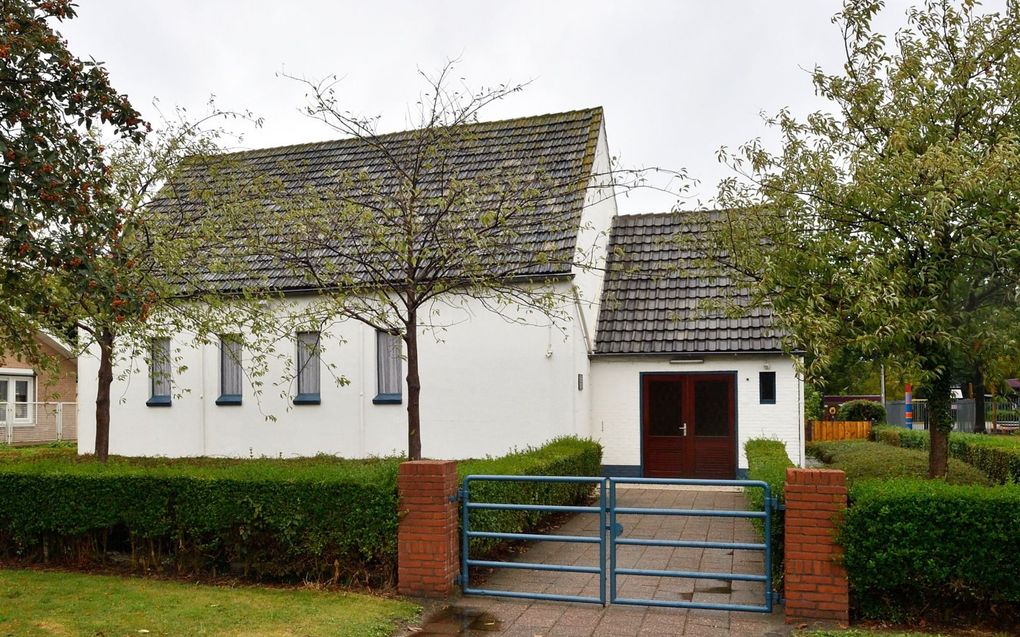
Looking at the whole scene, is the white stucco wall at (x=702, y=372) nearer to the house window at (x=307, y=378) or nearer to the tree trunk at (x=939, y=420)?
the house window at (x=307, y=378)

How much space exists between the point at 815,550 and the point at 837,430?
80.8 feet

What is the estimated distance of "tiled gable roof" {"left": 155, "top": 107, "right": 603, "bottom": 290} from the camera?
14.1 meters

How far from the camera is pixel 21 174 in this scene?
26.0ft

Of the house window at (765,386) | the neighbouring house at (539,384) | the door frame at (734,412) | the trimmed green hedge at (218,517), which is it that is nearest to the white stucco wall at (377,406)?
the neighbouring house at (539,384)

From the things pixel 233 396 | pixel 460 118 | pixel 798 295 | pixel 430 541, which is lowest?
pixel 430 541

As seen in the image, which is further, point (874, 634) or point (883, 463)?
point (883, 463)

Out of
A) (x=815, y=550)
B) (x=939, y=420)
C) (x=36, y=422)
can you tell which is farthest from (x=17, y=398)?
(x=815, y=550)

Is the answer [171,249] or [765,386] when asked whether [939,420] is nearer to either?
[765,386]

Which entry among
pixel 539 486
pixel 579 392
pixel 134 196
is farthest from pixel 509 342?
pixel 134 196

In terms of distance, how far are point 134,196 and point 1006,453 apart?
15.1m

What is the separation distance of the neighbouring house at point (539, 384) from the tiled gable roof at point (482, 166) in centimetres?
9

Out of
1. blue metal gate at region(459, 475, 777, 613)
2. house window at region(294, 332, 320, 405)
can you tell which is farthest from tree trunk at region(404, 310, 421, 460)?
house window at region(294, 332, 320, 405)

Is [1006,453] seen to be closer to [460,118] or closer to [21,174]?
[460,118]

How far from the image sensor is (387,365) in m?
18.8
